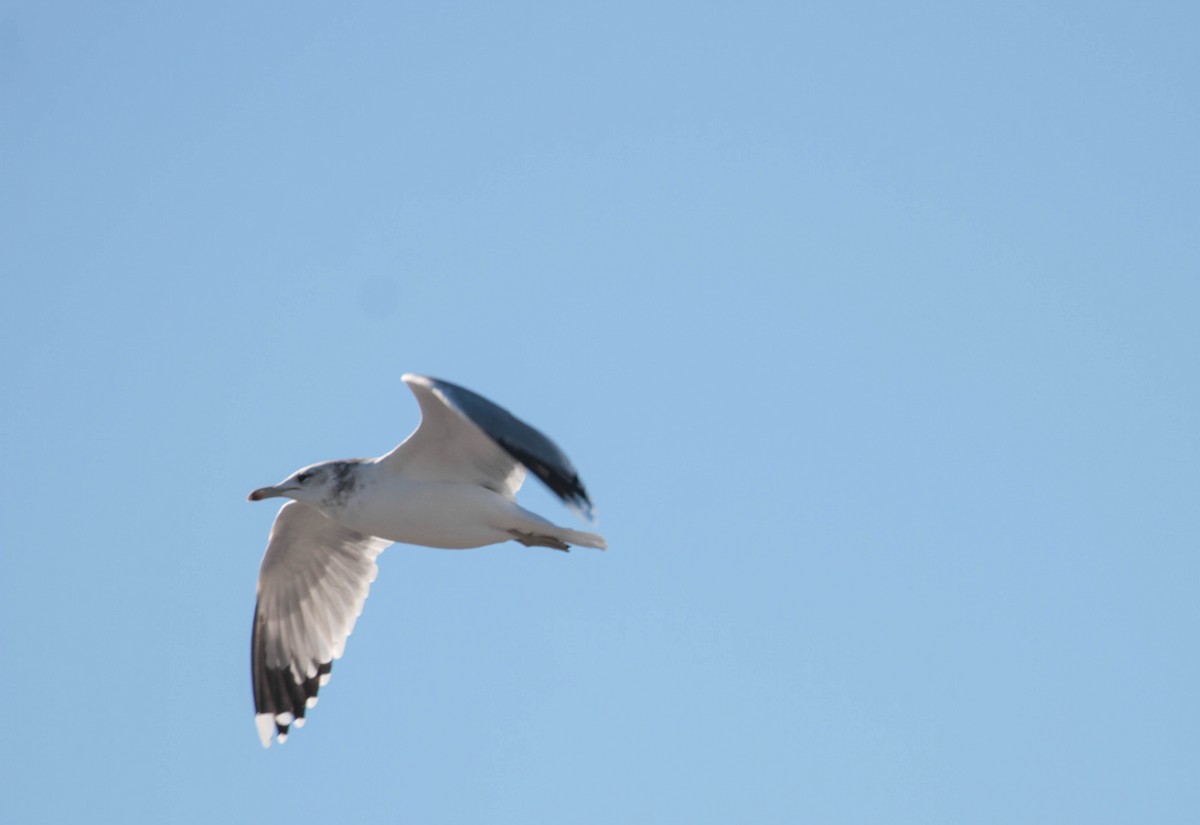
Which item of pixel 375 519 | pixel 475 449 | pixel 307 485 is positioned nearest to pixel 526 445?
pixel 475 449

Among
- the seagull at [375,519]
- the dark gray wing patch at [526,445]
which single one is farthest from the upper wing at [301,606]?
the dark gray wing patch at [526,445]

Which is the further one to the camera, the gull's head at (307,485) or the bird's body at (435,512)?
the gull's head at (307,485)

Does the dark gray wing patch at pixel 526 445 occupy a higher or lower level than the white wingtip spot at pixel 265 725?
higher

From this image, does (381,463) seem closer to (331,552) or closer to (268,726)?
(331,552)

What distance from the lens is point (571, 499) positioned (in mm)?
6320

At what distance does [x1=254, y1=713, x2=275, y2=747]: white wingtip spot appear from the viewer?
29.9 feet

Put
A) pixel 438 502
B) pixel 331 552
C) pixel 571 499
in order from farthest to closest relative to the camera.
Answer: pixel 331 552, pixel 438 502, pixel 571 499

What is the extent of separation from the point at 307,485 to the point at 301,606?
4.58 ft

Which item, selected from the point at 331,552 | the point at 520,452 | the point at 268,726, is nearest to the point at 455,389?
the point at 520,452

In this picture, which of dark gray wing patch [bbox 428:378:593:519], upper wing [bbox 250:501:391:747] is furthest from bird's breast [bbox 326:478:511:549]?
upper wing [bbox 250:501:391:747]

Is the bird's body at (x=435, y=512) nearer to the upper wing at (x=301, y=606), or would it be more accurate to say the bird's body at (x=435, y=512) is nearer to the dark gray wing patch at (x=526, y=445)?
the dark gray wing patch at (x=526, y=445)

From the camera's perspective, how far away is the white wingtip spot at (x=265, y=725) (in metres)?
9.11

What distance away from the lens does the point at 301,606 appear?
883cm

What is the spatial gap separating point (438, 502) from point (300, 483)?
2.27ft
